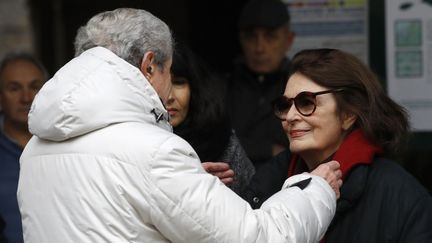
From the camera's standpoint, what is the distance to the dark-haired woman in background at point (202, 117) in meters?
4.08

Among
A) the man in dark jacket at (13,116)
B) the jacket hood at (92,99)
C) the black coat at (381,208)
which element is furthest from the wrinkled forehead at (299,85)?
the man in dark jacket at (13,116)

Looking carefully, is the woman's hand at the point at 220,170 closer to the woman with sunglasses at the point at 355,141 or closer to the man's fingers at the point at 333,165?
the woman with sunglasses at the point at 355,141

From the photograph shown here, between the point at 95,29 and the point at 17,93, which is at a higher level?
the point at 95,29

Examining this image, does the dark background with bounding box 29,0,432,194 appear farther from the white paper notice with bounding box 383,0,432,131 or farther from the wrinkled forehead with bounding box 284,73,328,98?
the wrinkled forehead with bounding box 284,73,328,98

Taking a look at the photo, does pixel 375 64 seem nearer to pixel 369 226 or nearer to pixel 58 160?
pixel 369 226

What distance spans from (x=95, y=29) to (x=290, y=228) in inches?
32.3

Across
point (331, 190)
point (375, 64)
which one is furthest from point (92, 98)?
point (375, 64)

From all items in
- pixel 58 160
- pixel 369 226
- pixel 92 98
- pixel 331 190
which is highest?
pixel 92 98

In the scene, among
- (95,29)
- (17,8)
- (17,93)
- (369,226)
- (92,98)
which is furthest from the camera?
(17,8)

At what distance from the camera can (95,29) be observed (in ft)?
9.45

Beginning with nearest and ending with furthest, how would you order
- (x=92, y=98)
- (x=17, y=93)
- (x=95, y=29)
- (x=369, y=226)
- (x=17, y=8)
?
1. (x=92, y=98)
2. (x=95, y=29)
3. (x=369, y=226)
4. (x=17, y=93)
5. (x=17, y=8)

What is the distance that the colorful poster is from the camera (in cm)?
539

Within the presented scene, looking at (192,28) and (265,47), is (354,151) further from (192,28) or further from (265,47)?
(192,28)

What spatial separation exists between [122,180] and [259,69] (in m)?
2.73
